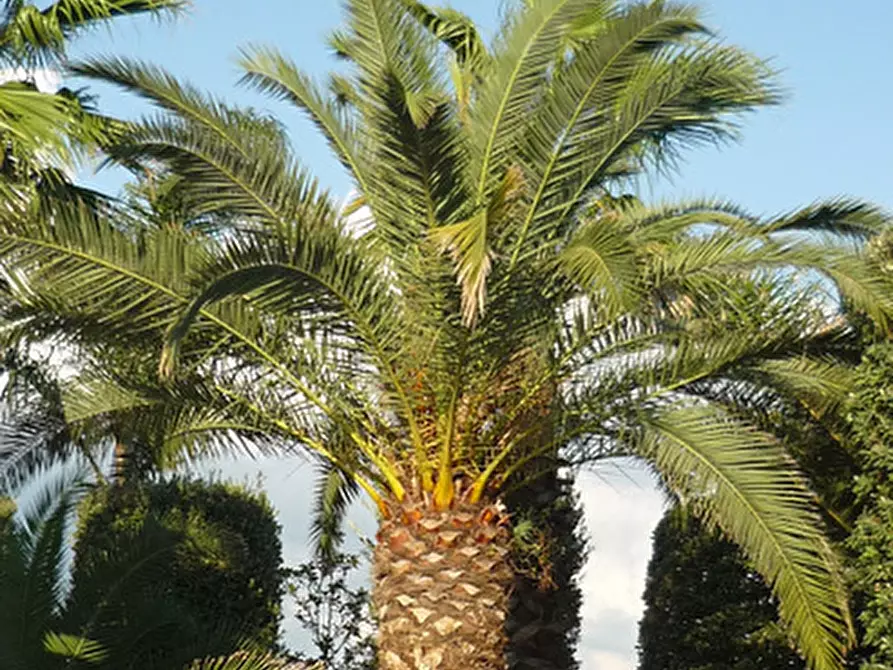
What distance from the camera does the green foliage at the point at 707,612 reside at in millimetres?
14742

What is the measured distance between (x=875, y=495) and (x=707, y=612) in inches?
137

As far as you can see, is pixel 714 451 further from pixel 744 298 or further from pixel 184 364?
pixel 184 364

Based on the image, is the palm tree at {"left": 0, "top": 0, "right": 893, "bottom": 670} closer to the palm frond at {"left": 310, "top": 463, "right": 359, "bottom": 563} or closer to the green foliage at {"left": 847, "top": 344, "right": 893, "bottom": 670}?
the green foliage at {"left": 847, "top": 344, "right": 893, "bottom": 670}

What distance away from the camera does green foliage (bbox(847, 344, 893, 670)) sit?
12.1 m

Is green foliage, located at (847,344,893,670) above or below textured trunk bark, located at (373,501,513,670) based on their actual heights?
above

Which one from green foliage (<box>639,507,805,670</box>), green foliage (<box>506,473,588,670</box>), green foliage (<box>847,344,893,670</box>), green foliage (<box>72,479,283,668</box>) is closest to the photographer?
green foliage (<box>847,344,893,670</box>)

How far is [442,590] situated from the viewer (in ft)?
34.7

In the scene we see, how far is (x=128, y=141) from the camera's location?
429 inches

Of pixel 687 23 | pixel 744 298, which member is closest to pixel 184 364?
pixel 687 23

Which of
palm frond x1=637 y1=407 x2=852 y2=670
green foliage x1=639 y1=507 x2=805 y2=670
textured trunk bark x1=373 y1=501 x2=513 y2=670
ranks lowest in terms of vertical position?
textured trunk bark x1=373 y1=501 x2=513 y2=670

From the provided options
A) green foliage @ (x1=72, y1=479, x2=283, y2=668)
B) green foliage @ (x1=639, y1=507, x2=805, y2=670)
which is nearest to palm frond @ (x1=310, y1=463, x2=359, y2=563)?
green foliage @ (x1=72, y1=479, x2=283, y2=668)

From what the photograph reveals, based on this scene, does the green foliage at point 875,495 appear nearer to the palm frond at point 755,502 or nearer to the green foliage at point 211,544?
the palm frond at point 755,502

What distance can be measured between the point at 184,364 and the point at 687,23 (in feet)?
15.8

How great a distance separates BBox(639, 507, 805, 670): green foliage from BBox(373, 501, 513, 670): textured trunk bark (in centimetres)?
435
